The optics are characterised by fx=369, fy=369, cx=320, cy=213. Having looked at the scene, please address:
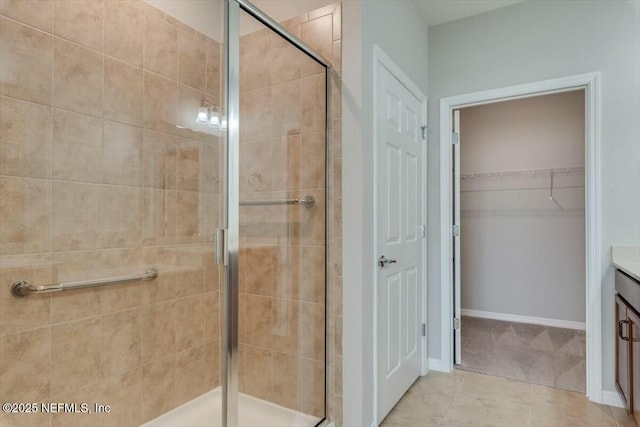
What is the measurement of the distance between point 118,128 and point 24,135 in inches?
15.9

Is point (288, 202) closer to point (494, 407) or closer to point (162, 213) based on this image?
point (162, 213)

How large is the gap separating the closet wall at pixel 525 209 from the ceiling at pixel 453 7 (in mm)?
1659

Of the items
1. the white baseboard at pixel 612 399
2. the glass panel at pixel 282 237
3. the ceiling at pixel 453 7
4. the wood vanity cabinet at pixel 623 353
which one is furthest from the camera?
the ceiling at pixel 453 7

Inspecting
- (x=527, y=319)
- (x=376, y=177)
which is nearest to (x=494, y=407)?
(x=376, y=177)

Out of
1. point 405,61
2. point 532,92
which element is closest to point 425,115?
point 405,61

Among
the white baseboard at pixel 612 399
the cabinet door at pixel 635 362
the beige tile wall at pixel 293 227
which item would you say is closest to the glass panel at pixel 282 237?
the beige tile wall at pixel 293 227

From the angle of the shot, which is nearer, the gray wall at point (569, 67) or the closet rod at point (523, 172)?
the gray wall at point (569, 67)

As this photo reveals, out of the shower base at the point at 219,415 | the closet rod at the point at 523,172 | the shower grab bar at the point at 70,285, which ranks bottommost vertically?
the shower base at the point at 219,415

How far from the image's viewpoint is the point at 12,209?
5.00 feet

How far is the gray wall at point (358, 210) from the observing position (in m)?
1.86

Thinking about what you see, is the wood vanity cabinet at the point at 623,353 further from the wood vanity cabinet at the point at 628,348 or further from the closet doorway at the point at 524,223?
the closet doorway at the point at 524,223

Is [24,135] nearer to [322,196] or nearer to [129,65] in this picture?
[129,65]

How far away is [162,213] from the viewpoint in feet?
6.78

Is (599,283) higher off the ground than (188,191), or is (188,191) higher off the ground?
(188,191)
